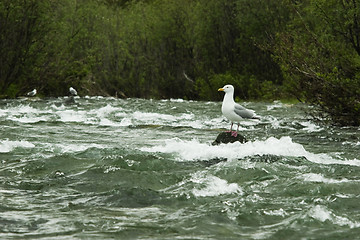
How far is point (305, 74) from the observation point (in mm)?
16828

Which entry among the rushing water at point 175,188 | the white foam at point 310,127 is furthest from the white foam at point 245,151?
the white foam at point 310,127

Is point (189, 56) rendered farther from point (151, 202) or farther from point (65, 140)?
point (151, 202)

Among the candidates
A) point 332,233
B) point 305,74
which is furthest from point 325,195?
point 305,74

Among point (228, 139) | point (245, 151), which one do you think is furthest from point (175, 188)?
point (228, 139)

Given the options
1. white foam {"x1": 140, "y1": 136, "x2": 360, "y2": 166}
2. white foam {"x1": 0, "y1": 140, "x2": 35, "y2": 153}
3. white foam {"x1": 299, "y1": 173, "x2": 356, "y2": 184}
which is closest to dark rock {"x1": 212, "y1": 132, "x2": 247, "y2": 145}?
white foam {"x1": 140, "y1": 136, "x2": 360, "y2": 166}

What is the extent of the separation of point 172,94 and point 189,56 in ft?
10.0

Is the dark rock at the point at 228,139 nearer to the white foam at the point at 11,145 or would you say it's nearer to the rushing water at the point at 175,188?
the rushing water at the point at 175,188

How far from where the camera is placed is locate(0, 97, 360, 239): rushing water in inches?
255

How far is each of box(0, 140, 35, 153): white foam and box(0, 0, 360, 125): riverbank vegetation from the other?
17279mm

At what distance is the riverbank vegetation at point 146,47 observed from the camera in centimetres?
3212

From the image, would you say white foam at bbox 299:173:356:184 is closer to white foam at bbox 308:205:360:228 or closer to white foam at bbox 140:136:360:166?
white foam at bbox 140:136:360:166

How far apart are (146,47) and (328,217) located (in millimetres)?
36691

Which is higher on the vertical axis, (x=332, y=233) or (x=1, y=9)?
(x=1, y=9)

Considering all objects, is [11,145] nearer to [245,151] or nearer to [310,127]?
[245,151]
